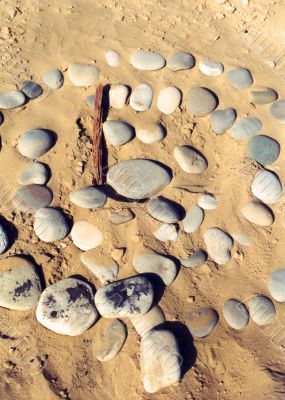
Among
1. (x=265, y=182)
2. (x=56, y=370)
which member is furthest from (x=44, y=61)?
(x=56, y=370)

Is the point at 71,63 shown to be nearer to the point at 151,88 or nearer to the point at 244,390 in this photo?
the point at 151,88

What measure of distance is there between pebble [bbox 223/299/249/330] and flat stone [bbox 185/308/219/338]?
0.08m

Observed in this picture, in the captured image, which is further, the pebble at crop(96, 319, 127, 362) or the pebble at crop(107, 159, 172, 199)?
the pebble at crop(107, 159, 172, 199)

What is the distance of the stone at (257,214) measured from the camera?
319 centimetres

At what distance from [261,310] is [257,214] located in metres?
0.70

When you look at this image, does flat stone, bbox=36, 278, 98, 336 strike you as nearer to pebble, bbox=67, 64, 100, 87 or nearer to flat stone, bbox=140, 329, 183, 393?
flat stone, bbox=140, 329, 183, 393

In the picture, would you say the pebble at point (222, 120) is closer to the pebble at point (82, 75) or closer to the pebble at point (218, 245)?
the pebble at point (218, 245)

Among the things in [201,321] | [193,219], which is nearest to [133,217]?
[193,219]

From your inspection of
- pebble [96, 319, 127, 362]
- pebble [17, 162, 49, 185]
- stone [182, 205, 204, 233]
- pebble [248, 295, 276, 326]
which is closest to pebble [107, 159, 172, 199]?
stone [182, 205, 204, 233]

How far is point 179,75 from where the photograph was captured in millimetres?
3686

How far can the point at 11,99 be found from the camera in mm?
3271

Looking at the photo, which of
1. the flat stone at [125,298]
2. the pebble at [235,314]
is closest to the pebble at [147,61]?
the flat stone at [125,298]

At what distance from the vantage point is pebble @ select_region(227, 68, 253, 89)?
12.3 feet

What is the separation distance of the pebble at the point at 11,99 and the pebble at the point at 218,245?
1676 mm
